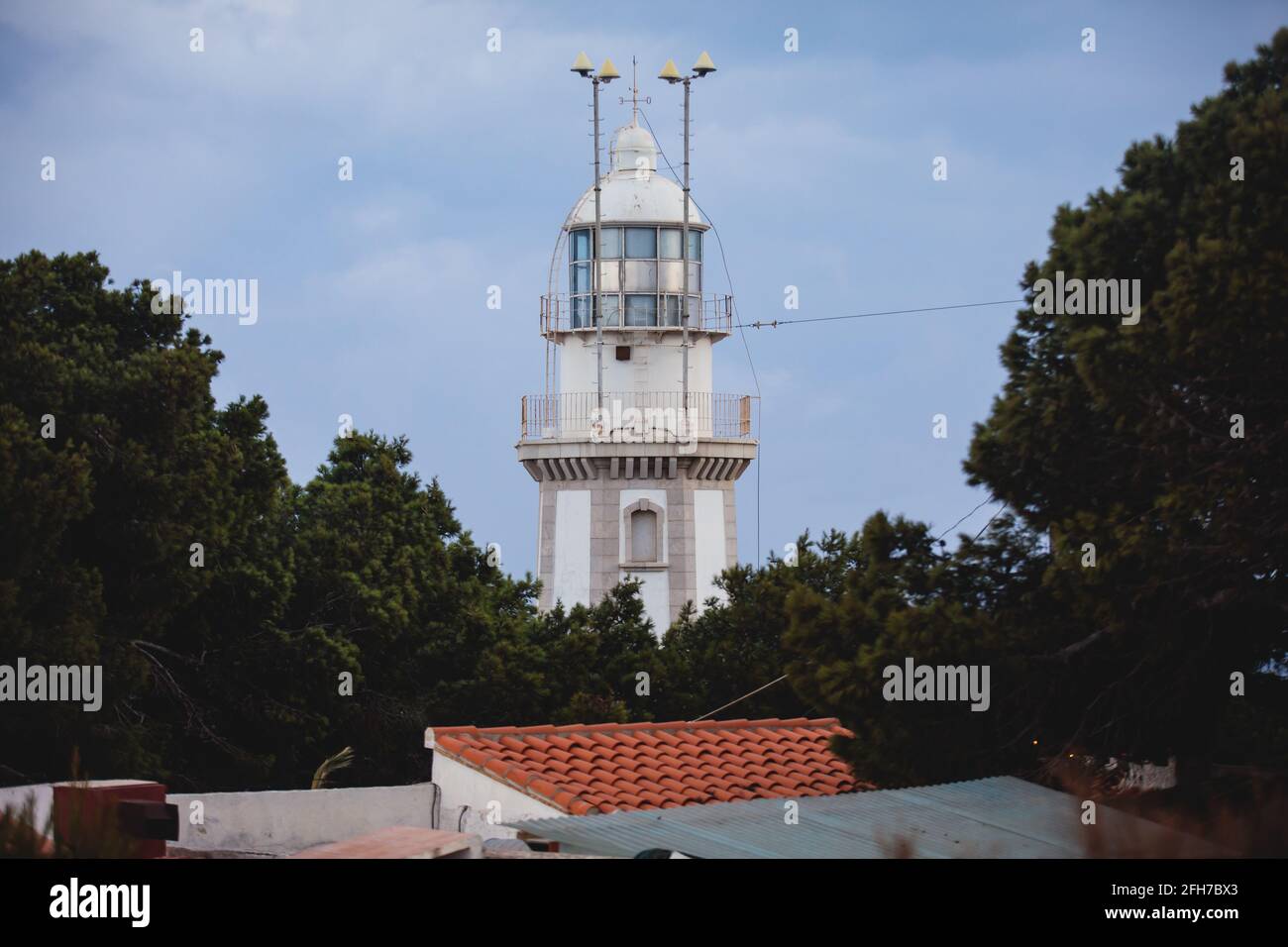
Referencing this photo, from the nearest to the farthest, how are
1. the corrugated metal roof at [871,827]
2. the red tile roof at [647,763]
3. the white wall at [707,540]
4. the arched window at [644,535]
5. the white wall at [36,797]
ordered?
the corrugated metal roof at [871,827], the white wall at [36,797], the red tile roof at [647,763], the white wall at [707,540], the arched window at [644,535]

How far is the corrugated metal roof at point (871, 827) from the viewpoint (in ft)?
47.1

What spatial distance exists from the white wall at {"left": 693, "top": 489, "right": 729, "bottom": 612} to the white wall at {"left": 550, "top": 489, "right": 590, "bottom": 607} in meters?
2.59

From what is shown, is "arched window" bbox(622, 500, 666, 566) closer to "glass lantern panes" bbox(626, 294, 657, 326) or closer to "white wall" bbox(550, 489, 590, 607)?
"white wall" bbox(550, 489, 590, 607)

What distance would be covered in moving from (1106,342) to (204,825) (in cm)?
963

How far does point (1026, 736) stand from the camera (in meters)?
19.2

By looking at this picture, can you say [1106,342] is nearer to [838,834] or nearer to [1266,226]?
[1266,226]

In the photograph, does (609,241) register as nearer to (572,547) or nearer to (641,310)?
(641,310)

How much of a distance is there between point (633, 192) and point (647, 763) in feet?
89.7

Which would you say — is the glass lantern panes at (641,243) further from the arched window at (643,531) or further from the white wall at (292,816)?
the white wall at (292,816)

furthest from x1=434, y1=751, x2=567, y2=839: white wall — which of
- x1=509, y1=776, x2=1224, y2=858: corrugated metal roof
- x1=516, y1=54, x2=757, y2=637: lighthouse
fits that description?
x1=516, y1=54, x2=757, y2=637: lighthouse

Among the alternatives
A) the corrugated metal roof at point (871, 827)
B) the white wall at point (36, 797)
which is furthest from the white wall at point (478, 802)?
the white wall at point (36, 797)

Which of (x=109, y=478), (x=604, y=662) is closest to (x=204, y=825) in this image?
(x=109, y=478)

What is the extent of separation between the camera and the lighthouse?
46.2m

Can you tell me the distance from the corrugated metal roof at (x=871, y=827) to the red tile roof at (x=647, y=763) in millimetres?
2492
